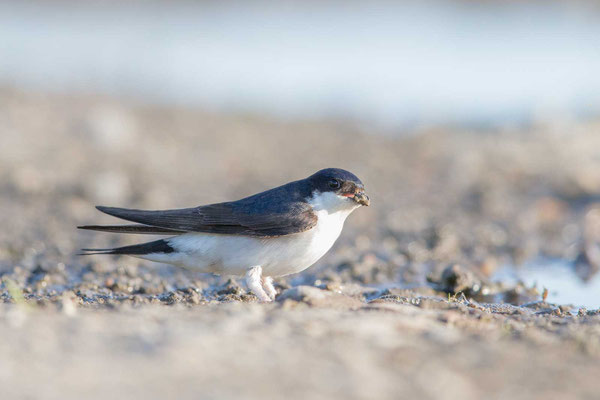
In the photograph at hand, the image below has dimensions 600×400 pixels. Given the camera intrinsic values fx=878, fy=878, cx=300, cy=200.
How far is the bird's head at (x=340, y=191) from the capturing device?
5.38 metres

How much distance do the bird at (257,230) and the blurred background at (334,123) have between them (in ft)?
2.96

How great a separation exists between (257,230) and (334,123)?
9.07 metres

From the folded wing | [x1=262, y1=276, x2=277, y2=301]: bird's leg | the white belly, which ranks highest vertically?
the folded wing

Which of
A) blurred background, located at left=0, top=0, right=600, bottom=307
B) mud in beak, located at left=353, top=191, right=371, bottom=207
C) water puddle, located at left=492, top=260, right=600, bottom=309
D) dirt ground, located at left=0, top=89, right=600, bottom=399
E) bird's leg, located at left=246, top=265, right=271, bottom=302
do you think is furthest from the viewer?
blurred background, located at left=0, top=0, right=600, bottom=307

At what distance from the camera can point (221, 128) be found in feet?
43.7

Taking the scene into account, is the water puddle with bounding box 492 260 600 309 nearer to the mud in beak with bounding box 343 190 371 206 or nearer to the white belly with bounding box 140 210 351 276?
the mud in beak with bounding box 343 190 371 206

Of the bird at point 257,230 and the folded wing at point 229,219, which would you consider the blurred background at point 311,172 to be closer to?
the bird at point 257,230

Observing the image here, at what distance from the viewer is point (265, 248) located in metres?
5.28

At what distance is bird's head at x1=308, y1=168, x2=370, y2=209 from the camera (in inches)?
212

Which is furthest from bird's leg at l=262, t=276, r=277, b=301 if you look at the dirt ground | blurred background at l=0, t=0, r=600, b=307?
blurred background at l=0, t=0, r=600, b=307

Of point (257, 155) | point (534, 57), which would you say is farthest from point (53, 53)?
point (534, 57)

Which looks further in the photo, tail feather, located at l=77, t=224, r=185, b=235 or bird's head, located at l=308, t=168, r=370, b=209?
bird's head, located at l=308, t=168, r=370, b=209

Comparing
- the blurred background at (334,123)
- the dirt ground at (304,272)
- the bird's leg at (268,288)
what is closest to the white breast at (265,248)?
the bird's leg at (268,288)

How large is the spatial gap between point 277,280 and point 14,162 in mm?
4901
